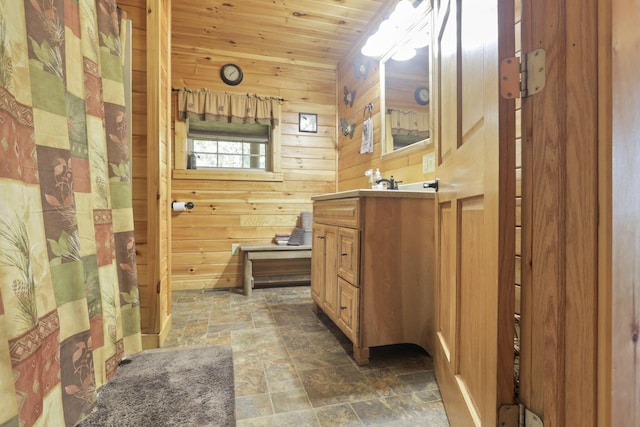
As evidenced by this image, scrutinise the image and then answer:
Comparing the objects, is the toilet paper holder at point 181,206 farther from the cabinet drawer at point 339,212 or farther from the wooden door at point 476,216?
the wooden door at point 476,216

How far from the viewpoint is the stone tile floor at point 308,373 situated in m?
1.22

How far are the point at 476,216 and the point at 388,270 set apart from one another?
810 millimetres

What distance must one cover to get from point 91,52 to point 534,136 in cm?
155

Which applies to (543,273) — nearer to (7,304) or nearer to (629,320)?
(629,320)

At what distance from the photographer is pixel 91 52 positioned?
3.98 ft

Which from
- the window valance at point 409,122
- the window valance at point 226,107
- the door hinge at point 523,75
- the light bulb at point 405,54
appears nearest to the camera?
the door hinge at point 523,75

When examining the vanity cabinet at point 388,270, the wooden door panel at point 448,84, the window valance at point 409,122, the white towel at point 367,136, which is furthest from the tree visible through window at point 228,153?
the wooden door panel at point 448,84

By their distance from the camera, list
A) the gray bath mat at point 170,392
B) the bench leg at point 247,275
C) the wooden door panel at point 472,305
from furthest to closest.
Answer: the bench leg at point 247,275, the gray bath mat at point 170,392, the wooden door panel at point 472,305

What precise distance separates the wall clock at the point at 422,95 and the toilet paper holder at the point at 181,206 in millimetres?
2311

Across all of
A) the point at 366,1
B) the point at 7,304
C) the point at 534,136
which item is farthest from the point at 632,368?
the point at 366,1

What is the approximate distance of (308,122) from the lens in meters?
3.53

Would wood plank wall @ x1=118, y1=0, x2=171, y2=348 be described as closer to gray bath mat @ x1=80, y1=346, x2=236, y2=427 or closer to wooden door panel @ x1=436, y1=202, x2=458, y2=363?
gray bath mat @ x1=80, y1=346, x2=236, y2=427

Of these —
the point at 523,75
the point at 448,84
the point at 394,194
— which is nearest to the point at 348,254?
the point at 394,194

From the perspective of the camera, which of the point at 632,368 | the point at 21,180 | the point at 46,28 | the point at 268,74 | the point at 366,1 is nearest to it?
the point at 632,368
